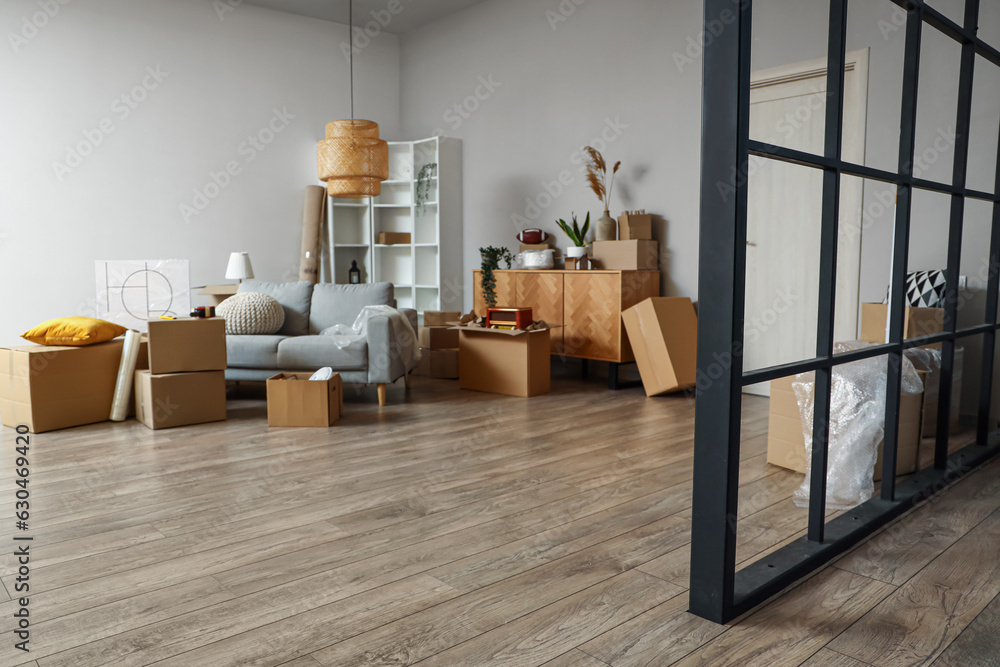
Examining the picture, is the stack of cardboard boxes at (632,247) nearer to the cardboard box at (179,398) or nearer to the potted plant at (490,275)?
the potted plant at (490,275)

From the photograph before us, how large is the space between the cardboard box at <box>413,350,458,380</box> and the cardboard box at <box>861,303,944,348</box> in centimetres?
283

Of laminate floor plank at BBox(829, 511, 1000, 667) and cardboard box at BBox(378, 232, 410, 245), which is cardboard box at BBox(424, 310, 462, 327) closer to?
cardboard box at BBox(378, 232, 410, 245)

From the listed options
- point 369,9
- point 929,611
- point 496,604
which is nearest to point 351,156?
point 369,9

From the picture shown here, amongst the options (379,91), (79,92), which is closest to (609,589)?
(79,92)

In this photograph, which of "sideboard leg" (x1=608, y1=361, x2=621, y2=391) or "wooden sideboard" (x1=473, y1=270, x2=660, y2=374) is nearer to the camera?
"wooden sideboard" (x1=473, y1=270, x2=660, y2=374)

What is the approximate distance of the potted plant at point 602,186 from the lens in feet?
16.6

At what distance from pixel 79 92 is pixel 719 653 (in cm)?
604

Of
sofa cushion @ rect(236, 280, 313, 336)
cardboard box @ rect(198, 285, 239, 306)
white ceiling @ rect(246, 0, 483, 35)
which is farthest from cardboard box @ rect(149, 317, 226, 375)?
white ceiling @ rect(246, 0, 483, 35)

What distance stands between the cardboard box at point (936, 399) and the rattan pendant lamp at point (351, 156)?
11.8 ft

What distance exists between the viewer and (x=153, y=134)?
582 centimetres

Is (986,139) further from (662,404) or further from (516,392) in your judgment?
(516,392)

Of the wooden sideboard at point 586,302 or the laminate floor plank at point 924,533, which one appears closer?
the laminate floor plank at point 924,533

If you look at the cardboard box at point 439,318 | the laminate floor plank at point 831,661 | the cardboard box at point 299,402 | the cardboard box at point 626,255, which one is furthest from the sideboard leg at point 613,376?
the laminate floor plank at point 831,661

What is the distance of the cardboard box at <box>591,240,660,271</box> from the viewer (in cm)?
482
